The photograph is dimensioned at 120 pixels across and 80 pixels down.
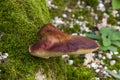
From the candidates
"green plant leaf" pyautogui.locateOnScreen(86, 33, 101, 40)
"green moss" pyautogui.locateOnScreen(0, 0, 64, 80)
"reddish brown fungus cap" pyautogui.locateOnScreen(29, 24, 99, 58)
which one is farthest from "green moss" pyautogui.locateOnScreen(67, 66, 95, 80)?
"reddish brown fungus cap" pyautogui.locateOnScreen(29, 24, 99, 58)

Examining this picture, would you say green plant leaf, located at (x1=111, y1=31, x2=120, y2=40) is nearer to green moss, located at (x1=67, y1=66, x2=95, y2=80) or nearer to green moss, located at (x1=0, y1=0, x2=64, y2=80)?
green moss, located at (x1=67, y1=66, x2=95, y2=80)

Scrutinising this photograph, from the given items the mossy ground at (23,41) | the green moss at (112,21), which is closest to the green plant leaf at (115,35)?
the green moss at (112,21)

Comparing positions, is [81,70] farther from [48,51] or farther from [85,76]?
[48,51]

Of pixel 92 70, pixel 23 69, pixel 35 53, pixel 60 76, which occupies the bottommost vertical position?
pixel 92 70

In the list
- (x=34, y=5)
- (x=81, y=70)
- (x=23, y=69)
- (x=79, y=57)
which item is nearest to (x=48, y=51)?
(x=23, y=69)

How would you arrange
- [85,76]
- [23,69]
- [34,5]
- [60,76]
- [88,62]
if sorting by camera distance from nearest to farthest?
[23,69] < [60,76] < [34,5] < [85,76] < [88,62]

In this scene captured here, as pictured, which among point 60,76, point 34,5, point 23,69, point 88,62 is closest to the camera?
point 23,69

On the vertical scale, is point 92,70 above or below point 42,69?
below

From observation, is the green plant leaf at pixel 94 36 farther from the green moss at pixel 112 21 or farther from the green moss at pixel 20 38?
the green moss at pixel 20 38

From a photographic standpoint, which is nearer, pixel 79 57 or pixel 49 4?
pixel 79 57
